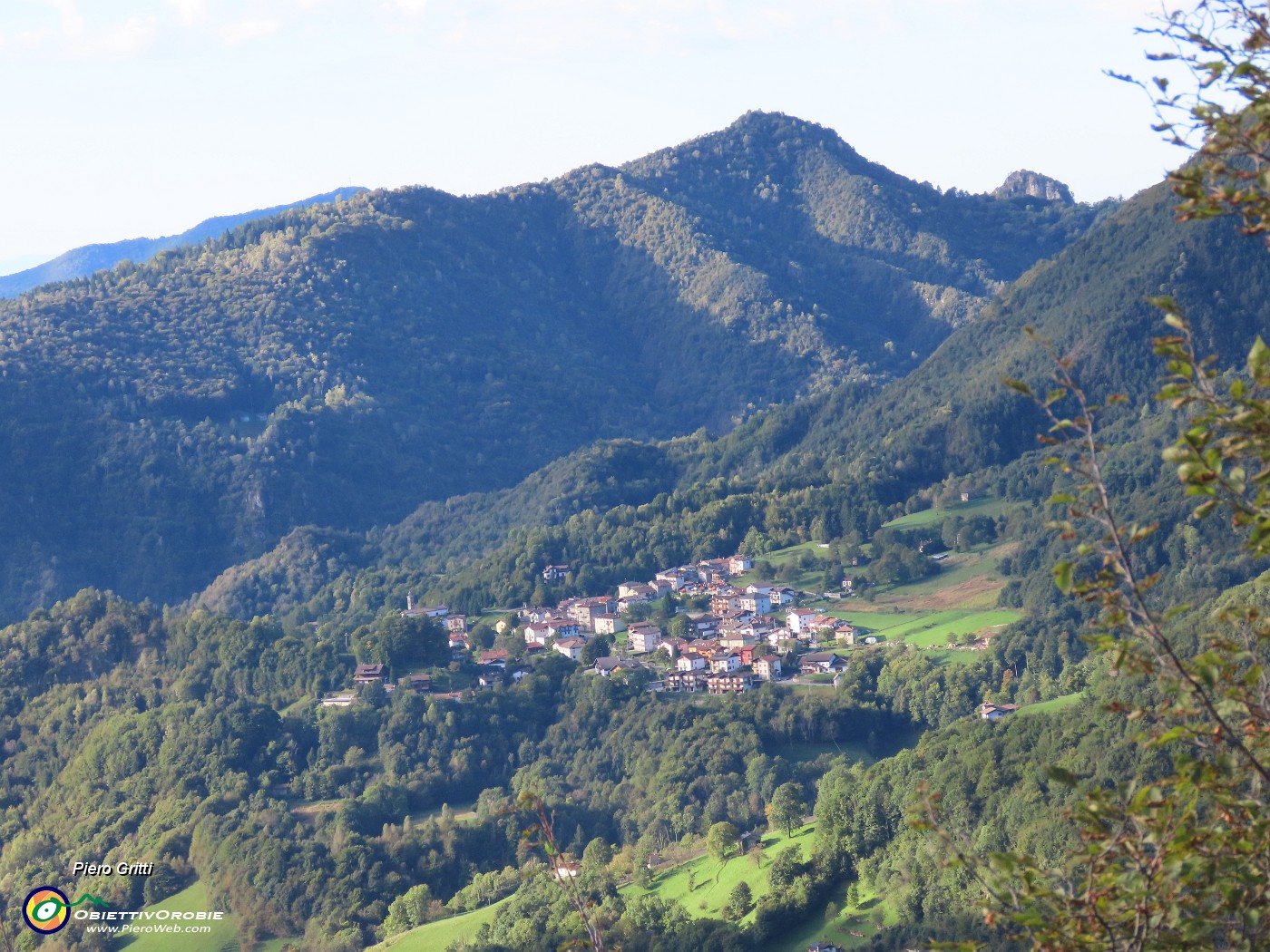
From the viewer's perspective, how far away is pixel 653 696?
168 ft

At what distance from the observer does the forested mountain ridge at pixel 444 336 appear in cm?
10344

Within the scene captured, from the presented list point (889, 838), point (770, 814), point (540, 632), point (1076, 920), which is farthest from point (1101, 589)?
point (540, 632)

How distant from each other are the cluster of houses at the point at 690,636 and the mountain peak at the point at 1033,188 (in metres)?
124

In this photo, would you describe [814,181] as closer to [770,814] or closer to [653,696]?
[653,696]

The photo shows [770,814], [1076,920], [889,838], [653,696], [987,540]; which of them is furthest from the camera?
[987,540]

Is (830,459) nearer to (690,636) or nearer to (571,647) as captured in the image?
(690,636)

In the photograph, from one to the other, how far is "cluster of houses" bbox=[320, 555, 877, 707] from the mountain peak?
124 m

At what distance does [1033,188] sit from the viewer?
187875 mm

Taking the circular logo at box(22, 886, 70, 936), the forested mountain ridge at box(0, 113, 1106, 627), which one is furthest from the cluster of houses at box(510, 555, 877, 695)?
the forested mountain ridge at box(0, 113, 1106, 627)

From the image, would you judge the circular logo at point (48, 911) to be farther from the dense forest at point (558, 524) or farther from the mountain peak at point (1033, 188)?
the mountain peak at point (1033, 188)

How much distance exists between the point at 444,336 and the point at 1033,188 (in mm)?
84104

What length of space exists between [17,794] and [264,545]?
5150 cm

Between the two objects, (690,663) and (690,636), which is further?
(690,636)

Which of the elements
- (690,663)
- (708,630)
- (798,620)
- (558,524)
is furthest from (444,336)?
(690,663)
